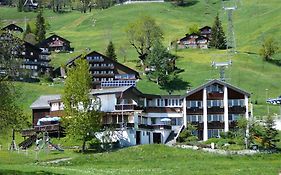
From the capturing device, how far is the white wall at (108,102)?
85.7 metres

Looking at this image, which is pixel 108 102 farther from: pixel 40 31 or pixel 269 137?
pixel 40 31

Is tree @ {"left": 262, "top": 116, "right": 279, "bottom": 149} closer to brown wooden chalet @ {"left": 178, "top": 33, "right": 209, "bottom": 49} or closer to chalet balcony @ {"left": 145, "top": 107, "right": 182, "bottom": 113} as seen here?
chalet balcony @ {"left": 145, "top": 107, "right": 182, "bottom": 113}

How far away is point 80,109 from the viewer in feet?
235

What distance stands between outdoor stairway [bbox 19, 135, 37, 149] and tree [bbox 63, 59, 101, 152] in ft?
23.8

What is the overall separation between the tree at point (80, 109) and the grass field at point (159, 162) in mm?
2878

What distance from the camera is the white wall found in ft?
281

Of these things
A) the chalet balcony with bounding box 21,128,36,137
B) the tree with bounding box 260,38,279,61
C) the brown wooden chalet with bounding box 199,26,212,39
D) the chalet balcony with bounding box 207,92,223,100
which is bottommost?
the chalet balcony with bounding box 21,128,36,137

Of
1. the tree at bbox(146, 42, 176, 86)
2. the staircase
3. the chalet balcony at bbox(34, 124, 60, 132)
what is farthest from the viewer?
the tree at bbox(146, 42, 176, 86)

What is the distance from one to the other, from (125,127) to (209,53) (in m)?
75.0

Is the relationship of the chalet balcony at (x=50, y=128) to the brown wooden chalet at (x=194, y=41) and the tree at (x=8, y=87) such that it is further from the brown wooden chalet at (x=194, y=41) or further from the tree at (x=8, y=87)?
the brown wooden chalet at (x=194, y=41)

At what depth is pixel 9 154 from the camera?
66.2 metres

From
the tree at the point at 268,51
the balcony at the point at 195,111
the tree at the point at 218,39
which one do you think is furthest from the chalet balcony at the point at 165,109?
the tree at the point at 218,39

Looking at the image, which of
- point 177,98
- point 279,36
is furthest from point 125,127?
point 279,36

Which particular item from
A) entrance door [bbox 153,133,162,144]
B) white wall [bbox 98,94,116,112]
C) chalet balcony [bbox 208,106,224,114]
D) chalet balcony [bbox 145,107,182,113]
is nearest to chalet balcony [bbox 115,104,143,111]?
white wall [bbox 98,94,116,112]
